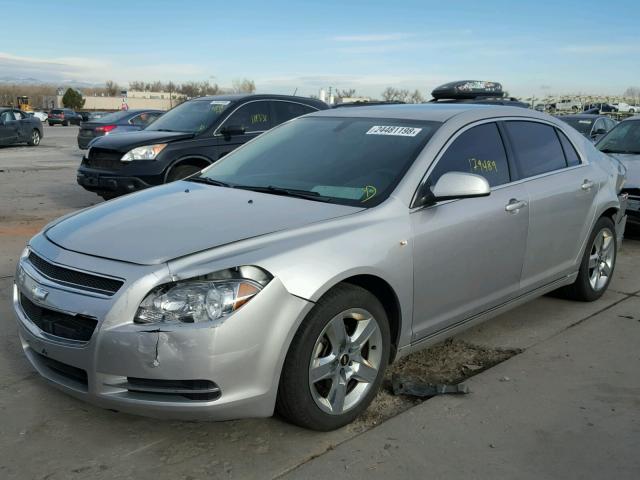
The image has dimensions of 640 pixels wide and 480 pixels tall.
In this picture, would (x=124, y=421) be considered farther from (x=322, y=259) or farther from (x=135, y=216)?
(x=322, y=259)

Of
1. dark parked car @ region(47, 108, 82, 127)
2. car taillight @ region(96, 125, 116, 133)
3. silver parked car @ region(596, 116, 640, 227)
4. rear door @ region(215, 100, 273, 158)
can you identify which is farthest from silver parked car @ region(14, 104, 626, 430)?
dark parked car @ region(47, 108, 82, 127)

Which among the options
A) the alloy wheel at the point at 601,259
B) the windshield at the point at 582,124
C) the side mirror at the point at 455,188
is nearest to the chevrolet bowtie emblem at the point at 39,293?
the side mirror at the point at 455,188

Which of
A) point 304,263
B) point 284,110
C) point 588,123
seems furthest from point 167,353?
point 588,123

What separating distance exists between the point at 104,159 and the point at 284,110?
266cm

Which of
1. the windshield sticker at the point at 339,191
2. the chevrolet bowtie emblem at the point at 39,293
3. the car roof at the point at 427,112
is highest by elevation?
the car roof at the point at 427,112

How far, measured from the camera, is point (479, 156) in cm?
420

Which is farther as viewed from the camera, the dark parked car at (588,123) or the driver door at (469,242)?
the dark parked car at (588,123)

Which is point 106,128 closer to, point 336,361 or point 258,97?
point 258,97

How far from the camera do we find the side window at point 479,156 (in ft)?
12.9

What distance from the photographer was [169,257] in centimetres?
289

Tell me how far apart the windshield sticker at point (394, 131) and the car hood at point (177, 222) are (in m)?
0.81

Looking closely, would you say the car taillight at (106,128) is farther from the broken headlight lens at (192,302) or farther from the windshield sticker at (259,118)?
the broken headlight lens at (192,302)

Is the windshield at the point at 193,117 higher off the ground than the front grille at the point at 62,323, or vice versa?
the windshield at the point at 193,117

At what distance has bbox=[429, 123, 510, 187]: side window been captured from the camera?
12.9 feet
